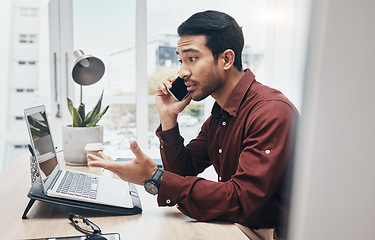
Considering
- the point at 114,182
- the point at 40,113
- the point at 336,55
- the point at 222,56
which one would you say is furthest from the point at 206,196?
the point at 336,55

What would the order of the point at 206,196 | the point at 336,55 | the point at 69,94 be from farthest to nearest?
the point at 69,94 → the point at 206,196 → the point at 336,55

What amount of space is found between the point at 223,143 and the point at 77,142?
2.18 feet

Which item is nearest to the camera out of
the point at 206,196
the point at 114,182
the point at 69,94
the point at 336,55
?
the point at 336,55

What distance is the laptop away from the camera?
0.85 m

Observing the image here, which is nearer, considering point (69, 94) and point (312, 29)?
point (312, 29)

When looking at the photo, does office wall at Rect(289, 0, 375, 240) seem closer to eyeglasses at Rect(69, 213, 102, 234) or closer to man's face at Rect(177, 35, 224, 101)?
eyeglasses at Rect(69, 213, 102, 234)

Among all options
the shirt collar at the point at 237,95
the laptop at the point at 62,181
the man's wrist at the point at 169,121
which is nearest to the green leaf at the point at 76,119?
the laptop at the point at 62,181

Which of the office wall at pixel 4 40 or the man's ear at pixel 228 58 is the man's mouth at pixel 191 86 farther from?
the office wall at pixel 4 40

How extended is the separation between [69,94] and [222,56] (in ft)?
6.37

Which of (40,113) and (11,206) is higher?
(40,113)

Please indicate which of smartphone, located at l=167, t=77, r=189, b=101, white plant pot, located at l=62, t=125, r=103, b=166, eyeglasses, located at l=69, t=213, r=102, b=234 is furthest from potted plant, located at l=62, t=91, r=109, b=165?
eyeglasses, located at l=69, t=213, r=102, b=234

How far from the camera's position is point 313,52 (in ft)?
0.49

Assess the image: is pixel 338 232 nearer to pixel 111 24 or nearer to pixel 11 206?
pixel 11 206

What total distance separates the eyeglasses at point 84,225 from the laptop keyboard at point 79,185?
7 centimetres
